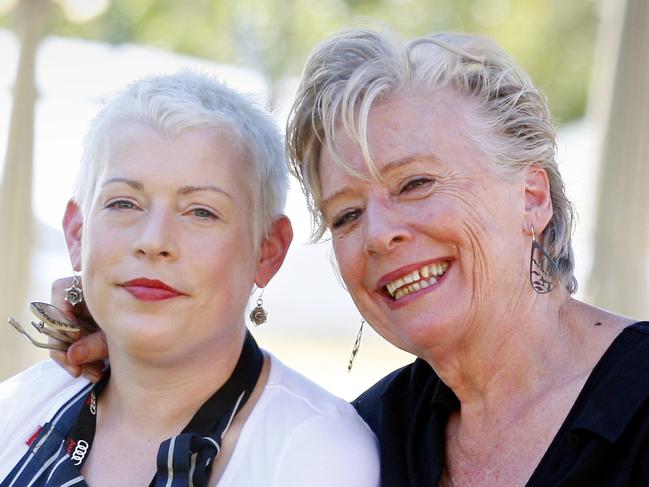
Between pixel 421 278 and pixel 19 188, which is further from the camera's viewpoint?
pixel 19 188

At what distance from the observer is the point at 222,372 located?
2.62 metres

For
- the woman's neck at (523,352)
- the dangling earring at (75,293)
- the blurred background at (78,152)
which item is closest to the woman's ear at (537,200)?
the woman's neck at (523,352)

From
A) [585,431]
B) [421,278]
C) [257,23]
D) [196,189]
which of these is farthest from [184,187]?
[257,23]

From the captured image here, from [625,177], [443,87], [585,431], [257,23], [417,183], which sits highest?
[257,23]

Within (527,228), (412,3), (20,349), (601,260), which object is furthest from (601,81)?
(412,3)

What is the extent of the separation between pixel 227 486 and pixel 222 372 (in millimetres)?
373

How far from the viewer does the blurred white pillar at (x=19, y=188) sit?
5465mm

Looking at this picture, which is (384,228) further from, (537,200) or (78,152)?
(78,152)

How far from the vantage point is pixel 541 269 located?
8.33 feet

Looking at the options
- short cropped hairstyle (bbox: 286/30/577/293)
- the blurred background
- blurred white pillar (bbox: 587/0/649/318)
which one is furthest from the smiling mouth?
blurred white pillar (bbox: 587/0/649/318)

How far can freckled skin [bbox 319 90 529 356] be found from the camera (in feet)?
7.93

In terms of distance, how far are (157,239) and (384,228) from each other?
22.4 inches

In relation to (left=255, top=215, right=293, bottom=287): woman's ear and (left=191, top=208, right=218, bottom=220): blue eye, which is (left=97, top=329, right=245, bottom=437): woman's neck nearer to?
(left=255, top=215, right=293, bottom=287): woman's ear

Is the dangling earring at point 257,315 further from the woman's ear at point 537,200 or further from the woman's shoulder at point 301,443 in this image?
the woman's ear at point 537,200
